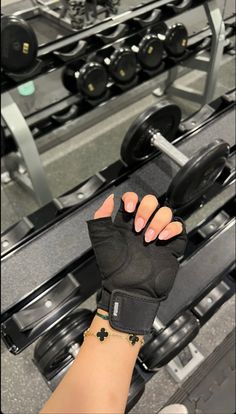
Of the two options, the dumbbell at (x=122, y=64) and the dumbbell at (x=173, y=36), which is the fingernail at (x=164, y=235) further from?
the dumbbell at (x=173, y=36)

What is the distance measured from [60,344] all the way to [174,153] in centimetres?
53

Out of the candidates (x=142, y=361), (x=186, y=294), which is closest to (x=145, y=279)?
(x=142, y=361)

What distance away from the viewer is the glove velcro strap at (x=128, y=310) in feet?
1.56

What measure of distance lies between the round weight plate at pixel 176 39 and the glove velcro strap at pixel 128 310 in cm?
152

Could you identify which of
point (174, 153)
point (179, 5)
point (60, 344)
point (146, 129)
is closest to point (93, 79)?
point (179, 5)

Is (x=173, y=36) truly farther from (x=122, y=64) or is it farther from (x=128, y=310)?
(x=128, y=310)

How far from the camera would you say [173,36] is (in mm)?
1658

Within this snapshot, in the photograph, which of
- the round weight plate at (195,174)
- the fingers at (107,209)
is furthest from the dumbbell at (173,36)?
the fingers at (107,209)

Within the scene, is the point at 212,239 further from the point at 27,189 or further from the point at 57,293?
the point at 27,189

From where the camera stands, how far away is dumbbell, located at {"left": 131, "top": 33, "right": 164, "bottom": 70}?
1.59m

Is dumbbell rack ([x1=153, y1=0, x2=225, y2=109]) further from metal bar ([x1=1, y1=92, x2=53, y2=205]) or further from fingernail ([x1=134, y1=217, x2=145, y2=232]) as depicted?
fingernail ([x1=134, y1=217, x2=145, y2=232])

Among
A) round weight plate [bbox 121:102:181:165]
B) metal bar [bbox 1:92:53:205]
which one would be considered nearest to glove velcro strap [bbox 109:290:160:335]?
round weight plate [bbox 121:102:181:165]

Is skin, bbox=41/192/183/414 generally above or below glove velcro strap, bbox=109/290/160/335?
below

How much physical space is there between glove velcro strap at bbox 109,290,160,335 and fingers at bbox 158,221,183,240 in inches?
4.0
